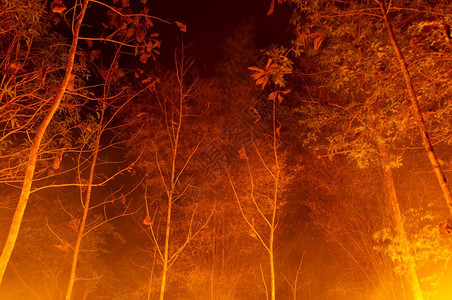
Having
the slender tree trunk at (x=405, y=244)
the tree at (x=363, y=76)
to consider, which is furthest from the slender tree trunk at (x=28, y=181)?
the slender tree trunk at (x=405, y=244)

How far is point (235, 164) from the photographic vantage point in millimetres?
8102

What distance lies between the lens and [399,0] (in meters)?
4.43

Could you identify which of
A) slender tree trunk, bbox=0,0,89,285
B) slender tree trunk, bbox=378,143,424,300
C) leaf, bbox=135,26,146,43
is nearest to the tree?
slender tree trunk, bbox=378,143,424,300

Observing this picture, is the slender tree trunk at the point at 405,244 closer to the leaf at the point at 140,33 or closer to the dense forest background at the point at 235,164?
the dense forest background at the point at 235,164

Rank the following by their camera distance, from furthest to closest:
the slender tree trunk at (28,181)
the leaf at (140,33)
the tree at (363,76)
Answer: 1. the tree at (363,76)
2. the leaf at (140,33)
3. the slender tree trunk at (28,181)

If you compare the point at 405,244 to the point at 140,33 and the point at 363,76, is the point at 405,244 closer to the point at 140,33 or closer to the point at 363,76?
the point at 363,76

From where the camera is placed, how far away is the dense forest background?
3.93m

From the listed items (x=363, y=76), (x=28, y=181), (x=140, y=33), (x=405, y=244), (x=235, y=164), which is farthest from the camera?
(x=235, y=164)

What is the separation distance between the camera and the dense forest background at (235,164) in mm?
3934

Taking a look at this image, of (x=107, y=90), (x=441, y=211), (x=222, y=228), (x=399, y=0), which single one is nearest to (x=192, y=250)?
(x=222, y=228)

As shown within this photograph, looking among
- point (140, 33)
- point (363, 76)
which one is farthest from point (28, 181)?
point (363, 76)

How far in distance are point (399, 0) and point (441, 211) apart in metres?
3.93

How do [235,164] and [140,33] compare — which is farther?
[235,164]

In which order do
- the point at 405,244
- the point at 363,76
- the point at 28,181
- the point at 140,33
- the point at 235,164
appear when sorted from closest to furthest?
the point at 28,181, the point at 140,33, the point at 405,244, the point at 363,76, the point at 235,164
